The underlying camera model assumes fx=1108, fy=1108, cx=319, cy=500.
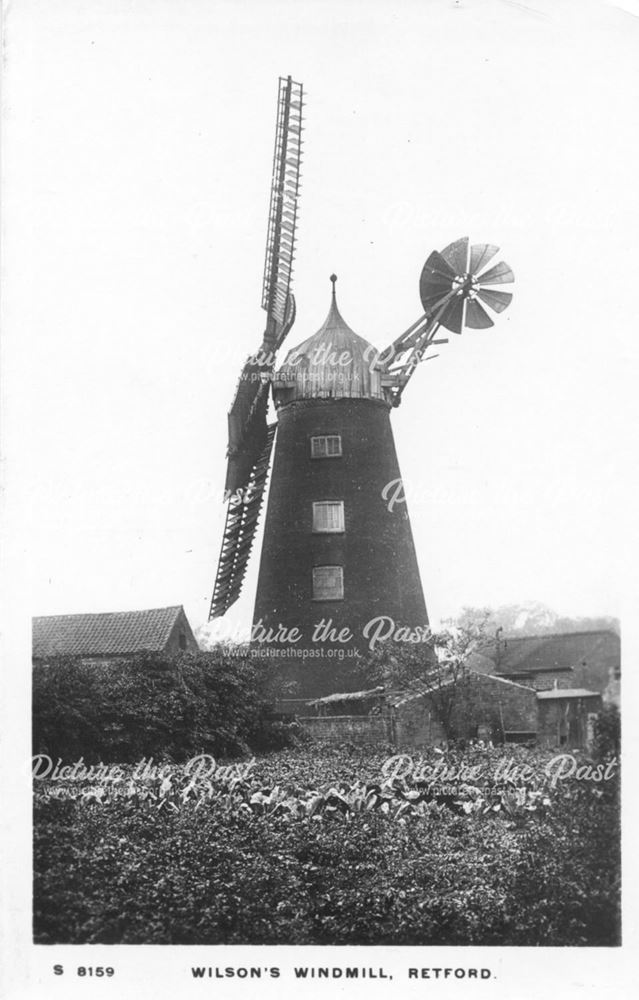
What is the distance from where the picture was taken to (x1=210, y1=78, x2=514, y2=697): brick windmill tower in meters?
13.9

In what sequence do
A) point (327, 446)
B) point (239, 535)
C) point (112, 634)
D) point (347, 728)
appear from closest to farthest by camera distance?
1. point (112, 634)
2. point (347, 728)
3. point (239, 535)
4. point (327, 446)

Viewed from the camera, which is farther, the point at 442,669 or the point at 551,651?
the point at 442,669

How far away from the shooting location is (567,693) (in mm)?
11727

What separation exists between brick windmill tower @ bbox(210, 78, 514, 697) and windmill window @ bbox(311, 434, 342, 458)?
15 millimetres

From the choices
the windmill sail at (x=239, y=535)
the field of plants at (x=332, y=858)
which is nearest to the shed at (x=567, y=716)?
the field of plants at (x=332, y=858)

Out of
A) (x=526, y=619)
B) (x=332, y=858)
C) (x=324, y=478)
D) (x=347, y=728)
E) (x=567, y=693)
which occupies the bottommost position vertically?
(x=332, y=858)

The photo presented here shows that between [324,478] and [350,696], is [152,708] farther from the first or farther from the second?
[324,478]

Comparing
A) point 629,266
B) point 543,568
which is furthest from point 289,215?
point 543,568

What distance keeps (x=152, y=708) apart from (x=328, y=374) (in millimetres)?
6017

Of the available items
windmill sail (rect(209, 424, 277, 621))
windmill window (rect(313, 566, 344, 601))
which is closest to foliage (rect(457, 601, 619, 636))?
windmill sail (rect(209, 424, 277, 621))

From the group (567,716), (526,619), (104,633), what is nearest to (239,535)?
(104,633)

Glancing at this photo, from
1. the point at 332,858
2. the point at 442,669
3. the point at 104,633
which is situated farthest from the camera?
the point at 442,669

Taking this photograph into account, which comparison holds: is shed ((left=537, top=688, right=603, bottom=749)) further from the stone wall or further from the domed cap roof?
the domed cap roof

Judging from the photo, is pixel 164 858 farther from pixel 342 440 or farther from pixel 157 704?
pixel 342 440
